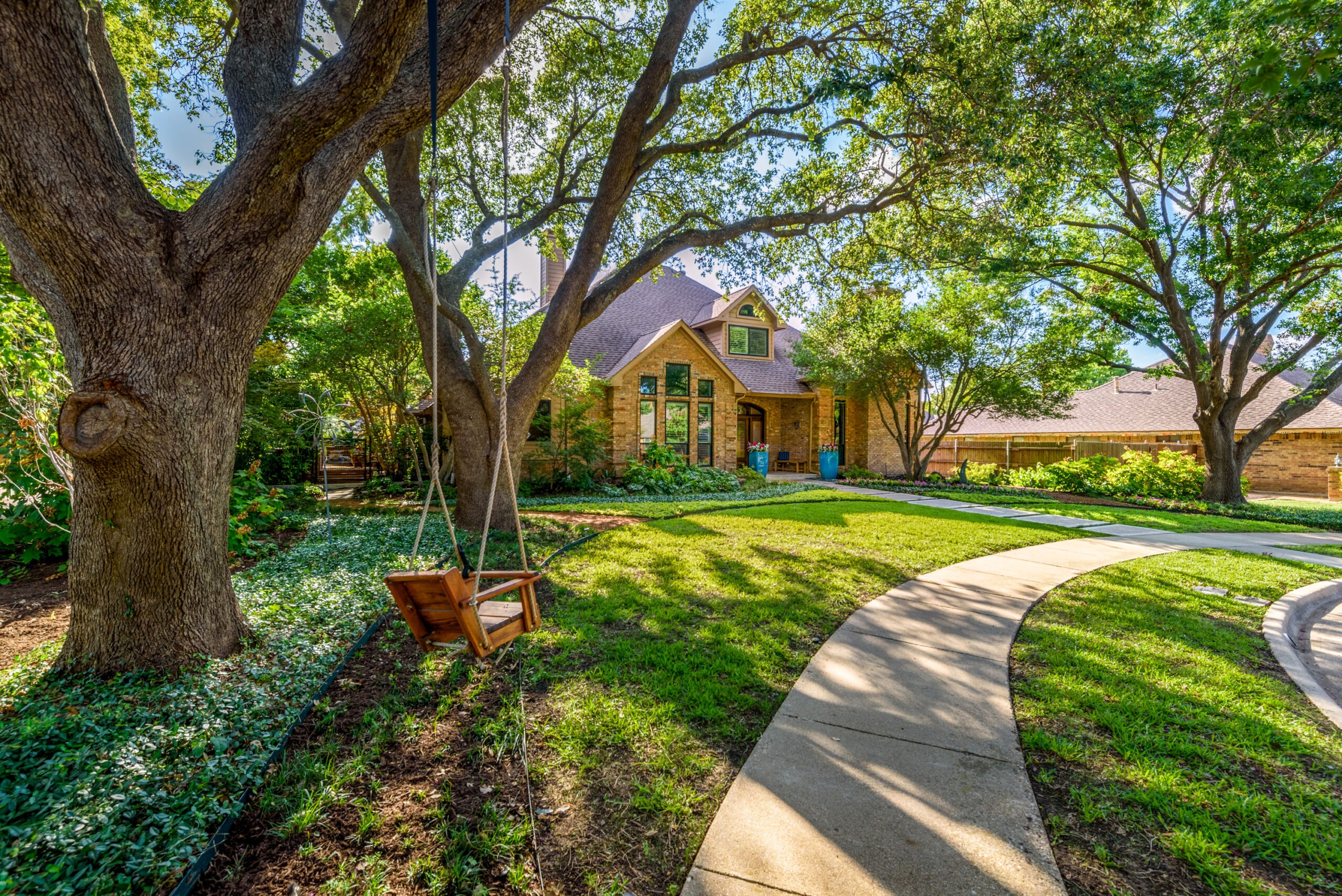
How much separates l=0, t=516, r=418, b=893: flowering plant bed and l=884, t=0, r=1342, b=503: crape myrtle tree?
611 centimetres

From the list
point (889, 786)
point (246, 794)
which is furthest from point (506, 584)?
point (889, 786)

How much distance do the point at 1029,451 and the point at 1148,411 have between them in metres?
6.77

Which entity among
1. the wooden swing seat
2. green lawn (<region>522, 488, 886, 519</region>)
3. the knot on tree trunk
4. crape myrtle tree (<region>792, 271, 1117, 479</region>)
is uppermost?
crape myrtle tree (<region>792, 271, 1117, 479</region>)

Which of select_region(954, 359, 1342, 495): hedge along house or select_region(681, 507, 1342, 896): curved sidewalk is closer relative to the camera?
select_region(681, 507, 1342, 896): curved sidewalk

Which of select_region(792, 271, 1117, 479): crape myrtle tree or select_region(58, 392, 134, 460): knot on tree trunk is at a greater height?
select_region(792, 271, 1117, 479): crape myrtle tree

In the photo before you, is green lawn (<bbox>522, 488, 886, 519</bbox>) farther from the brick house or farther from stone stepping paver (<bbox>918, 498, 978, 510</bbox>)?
the brick house

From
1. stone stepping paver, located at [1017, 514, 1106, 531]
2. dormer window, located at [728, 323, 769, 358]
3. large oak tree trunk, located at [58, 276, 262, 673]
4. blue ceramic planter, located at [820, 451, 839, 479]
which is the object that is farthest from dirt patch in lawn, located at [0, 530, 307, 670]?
dormer window, located at [728, 323, 769, 358]

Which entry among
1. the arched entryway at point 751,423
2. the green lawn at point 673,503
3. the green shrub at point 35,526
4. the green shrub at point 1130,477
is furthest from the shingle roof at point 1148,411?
the green shrub at point 35,526

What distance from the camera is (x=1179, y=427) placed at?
813 inches

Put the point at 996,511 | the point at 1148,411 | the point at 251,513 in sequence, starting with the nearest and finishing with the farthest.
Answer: the point at 251,513
the point at 996,511
the point at 1148,411

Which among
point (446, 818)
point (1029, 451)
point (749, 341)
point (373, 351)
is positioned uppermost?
point (749, 341)

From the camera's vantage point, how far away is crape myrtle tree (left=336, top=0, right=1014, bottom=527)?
7.15 meters

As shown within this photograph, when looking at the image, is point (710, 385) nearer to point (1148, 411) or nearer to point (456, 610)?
point (456, 610)

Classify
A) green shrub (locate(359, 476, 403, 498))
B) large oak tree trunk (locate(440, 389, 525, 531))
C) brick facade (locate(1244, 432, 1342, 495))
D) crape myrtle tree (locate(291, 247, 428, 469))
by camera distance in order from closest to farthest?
large oak tree trunk (locate(440, 389, 525, 531))
crape myrtle tree (locate(291, 247, 428, 469))
green shrub (locate(359, 476, 403, 498))
brick facade (locate(1244, 432, 1342, 495))
